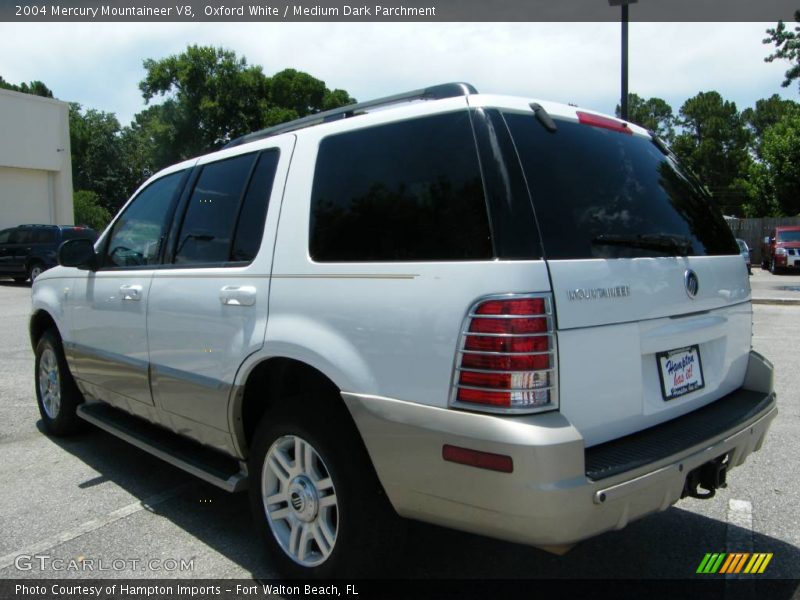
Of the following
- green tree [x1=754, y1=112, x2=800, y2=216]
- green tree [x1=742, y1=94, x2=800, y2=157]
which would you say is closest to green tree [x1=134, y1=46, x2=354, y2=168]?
green tree [x1=754, y1=112, x2=800, y2=216]

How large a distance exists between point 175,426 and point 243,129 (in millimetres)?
39532

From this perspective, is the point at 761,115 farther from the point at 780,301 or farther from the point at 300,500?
the point at 300,500

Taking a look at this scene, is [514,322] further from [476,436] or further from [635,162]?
[635,162]

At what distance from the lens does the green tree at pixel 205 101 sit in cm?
3978

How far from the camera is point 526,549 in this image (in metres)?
3.40

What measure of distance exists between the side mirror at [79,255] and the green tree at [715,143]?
59.4m

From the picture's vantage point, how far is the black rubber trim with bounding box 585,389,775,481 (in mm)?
2395

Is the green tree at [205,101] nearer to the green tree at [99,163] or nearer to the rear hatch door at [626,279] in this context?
the green tree at [99,163]

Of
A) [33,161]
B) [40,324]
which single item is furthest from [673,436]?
[33,161]

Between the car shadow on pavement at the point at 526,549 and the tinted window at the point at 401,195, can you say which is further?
the car shadow on pavement at the point at 526,549

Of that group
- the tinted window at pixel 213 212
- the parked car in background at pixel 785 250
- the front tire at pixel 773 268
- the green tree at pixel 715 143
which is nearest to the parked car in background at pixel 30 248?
the tinted window at pixel 213 212

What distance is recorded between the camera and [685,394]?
287 centimetres

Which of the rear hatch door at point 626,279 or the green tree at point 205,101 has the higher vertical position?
the green tree at point 205,101

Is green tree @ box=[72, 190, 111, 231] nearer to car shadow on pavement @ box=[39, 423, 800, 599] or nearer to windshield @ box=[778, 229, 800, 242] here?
windshield @ box=[778, 229, 800, 242]
